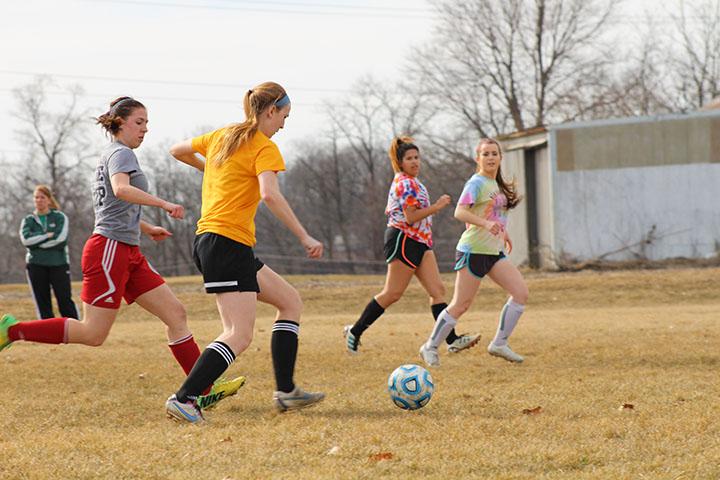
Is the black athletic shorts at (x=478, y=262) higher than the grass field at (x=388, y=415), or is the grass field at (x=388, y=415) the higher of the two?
the black athletic shorts at (x=478, y=262)

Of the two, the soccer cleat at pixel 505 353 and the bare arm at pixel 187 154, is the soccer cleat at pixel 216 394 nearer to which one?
the bare arm at pixel 187 154

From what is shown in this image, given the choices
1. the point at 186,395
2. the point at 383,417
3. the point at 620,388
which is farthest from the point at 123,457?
the point at 620,388

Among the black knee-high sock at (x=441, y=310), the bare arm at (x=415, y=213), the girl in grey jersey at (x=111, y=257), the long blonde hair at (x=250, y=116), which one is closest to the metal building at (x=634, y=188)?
the black knee-high sock at (x=441, y=310)

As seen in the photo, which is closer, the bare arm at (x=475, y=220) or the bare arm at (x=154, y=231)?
the bare arm at (x=154, y=231)

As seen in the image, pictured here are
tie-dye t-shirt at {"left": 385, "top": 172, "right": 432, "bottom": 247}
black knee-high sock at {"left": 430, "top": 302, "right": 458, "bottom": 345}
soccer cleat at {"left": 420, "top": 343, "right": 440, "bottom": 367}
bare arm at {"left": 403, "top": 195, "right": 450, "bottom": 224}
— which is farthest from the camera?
black knee-high sock at {"left": 430, "top": 302, "right": 458, "bottom": 345}

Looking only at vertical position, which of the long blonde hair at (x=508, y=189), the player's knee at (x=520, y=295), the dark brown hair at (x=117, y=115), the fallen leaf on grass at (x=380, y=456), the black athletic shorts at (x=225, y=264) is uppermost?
the dark brown hair at (x=117, y=115)

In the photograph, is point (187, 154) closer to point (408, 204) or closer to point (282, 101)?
point (282, 101)

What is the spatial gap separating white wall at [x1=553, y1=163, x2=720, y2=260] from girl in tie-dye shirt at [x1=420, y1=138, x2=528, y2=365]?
19.1m

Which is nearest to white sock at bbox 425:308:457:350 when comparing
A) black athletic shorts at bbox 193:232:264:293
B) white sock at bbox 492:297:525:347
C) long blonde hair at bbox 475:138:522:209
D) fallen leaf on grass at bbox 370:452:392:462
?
white sock at bbox 492:297:525:347

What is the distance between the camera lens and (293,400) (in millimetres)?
6426

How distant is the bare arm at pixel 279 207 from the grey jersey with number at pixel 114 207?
96 cm

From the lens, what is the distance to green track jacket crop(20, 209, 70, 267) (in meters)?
12.6

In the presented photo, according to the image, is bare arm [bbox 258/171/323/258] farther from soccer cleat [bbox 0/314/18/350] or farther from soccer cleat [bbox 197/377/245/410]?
soccer cleat [bbox 0/314/18/350]

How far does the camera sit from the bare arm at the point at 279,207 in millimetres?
5715
